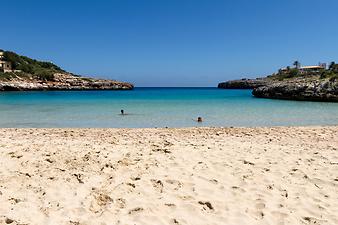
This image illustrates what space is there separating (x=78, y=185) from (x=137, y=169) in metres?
1.41

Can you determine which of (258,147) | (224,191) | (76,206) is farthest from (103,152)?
(258,147)

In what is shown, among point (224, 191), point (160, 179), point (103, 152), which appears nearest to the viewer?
point (224, 191)

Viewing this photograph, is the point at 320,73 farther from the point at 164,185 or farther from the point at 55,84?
the point at 164,185

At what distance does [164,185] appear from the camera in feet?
20.8

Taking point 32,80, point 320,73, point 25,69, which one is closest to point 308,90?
point 320,73

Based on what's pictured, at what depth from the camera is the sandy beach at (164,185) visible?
5129 millimetres

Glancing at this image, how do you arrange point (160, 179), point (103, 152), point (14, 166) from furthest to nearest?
point (103, 152) < point (14, 166) < point (160, 179)

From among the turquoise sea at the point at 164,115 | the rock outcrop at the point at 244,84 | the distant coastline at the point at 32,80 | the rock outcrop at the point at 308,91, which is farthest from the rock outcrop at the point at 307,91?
the distant coastline at the point at 32,80

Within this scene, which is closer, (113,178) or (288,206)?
(288,206)

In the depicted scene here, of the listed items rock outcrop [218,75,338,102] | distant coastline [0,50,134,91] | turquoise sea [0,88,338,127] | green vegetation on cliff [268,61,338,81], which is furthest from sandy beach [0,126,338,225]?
distant coastline [0,50,134,91]

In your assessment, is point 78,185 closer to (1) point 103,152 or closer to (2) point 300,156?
(1) point 103,152

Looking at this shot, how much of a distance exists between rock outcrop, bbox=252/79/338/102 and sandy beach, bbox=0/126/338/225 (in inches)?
1474

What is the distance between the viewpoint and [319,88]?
45000 mm

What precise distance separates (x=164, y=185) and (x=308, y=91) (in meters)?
44.9
